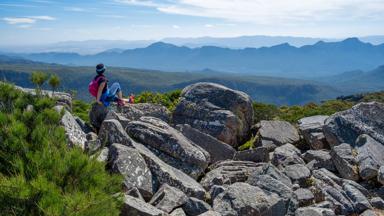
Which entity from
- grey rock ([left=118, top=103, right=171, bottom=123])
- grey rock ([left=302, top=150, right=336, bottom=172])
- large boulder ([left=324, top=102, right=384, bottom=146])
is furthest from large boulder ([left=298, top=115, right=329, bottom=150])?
grey rock ([left=118, top=103, right=171, bottom=123])

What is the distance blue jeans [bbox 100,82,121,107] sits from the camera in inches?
739

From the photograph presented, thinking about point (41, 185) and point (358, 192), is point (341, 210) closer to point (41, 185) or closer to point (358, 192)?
point (358, 192)

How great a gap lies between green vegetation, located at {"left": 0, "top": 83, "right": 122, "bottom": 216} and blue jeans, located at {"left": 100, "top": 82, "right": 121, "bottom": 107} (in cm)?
814

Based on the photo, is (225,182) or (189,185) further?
(225,182)

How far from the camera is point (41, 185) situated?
6.96 metres

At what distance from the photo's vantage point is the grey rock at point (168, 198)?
11.5 m

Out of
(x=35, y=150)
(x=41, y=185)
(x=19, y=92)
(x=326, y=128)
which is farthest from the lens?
(x=326, y=128)

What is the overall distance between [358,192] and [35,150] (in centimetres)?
1120

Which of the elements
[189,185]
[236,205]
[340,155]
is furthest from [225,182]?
[340,155]

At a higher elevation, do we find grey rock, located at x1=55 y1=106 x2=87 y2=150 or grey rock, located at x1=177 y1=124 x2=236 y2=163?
grey rock, located at x1=55 y1=106 x2=87 y2=150

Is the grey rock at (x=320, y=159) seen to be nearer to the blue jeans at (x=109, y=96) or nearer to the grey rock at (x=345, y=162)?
the grey rock at (x=345, y=162)

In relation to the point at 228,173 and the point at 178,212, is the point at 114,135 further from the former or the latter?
the point at 228,173

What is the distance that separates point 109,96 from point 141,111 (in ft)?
5.47

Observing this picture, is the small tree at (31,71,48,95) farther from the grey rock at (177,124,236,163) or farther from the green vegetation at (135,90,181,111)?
the green vegetation at (135,90,181,111)
